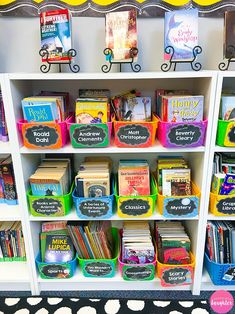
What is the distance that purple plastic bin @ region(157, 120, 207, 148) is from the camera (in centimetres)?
124

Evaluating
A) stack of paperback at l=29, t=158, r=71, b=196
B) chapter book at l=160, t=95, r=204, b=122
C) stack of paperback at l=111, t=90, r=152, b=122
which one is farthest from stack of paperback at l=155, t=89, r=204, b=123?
stack of paperback at l=29, t=158, r=71, b=196

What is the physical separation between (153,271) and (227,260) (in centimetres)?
40

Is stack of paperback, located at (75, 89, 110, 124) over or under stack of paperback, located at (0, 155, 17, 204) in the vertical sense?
over

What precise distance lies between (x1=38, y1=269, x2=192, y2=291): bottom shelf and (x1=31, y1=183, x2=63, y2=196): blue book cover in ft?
1.72

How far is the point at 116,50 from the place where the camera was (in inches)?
51.1

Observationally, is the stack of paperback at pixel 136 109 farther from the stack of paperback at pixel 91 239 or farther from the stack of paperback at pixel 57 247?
the stack of paperback at pixel 57 247

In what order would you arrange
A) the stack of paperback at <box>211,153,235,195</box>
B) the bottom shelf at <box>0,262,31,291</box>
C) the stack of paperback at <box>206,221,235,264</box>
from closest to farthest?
the stack of paperback at <box>211,153,235,195</box> → the stack of paperback at <box>206,221,235,264</box> → the bottom shelf at <box>0,262,31,291</box>

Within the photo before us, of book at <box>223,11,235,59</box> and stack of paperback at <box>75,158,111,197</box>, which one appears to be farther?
stack of paperback at <box>75,158,111,197</box>

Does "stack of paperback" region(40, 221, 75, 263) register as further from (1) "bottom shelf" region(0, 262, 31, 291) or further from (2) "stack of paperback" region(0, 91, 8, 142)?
(2) "stack of paperback" region(0, 91, 8, 142)

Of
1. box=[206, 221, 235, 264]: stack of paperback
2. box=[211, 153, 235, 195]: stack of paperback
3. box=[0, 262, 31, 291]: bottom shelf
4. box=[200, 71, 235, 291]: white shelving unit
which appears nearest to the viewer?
box=[200, 71, 235, 291]: white shelving unit

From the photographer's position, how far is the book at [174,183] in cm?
141

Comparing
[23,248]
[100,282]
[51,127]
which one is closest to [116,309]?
[100,282]

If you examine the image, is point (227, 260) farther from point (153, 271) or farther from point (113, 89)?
point (113, 89)

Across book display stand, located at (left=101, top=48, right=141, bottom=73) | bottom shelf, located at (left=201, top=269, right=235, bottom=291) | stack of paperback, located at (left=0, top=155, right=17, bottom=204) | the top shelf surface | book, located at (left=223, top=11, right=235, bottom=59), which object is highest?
book, located at (left=223, top=11, right=235, bottom=59)
